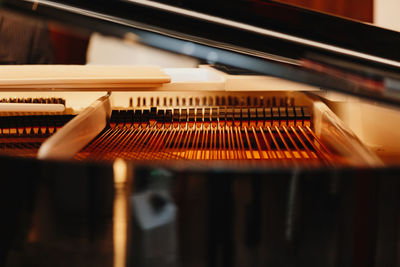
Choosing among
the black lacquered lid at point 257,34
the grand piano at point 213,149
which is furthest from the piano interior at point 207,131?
the black lacquered lid at point 257,34

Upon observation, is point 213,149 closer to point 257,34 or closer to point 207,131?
point 207,131

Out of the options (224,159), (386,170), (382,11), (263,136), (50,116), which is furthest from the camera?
(382,11)

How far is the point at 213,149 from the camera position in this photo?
56.0 inches

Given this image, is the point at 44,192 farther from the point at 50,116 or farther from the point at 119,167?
the point at 50,116

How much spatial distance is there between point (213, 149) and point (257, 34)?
0.47m

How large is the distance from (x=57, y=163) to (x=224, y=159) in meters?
0.62

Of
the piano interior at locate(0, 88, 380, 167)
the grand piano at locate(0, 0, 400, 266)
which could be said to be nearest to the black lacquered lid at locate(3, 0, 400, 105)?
the grand piano at locate(0, 0, 400, 266)

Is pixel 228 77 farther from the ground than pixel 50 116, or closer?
farther from the ground

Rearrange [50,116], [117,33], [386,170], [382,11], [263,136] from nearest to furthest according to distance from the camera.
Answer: [386,170], [117,33], [263,136], [50,116], [382,11]

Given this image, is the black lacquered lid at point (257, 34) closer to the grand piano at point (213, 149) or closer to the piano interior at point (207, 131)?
the grand piano at point (213, 149)

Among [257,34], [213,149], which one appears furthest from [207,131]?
[257,34]

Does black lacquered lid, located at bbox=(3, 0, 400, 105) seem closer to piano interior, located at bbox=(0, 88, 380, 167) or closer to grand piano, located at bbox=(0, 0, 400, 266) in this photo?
grand piano, located at bbox=(0, 0, 400, 266)

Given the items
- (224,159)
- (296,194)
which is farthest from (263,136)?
(296,194)

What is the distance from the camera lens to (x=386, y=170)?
804mm
